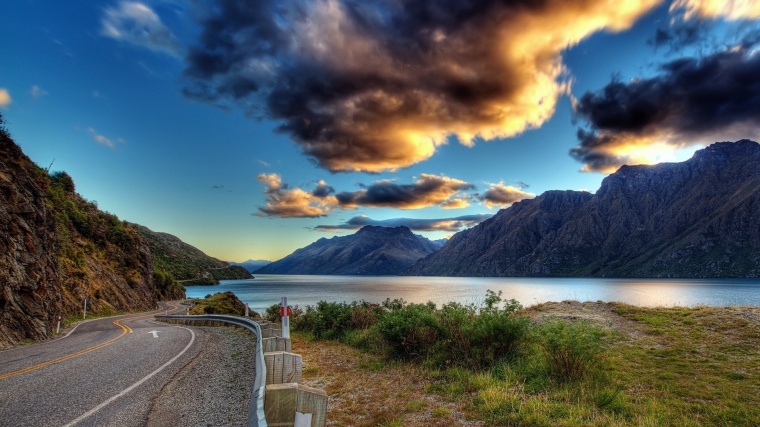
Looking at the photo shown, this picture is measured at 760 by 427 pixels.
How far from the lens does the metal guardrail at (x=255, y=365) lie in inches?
144

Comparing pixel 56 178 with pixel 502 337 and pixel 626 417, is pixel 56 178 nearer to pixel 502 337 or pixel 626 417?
pixel 502 337

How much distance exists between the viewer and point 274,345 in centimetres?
836

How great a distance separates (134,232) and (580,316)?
Answer: 205 feet

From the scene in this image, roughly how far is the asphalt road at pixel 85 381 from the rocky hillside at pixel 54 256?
373cm

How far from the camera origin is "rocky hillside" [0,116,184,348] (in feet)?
54.9

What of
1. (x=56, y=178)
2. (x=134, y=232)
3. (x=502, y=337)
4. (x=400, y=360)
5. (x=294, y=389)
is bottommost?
(x=400, y=360)

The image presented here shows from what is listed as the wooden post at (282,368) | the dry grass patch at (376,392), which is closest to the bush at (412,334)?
the dry grass patch at (376,392)

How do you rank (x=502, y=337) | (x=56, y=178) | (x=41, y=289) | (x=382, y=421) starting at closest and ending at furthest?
(x=382, y=421), (x=502, y=337), (x=41, y=289), (x=56, y=178)

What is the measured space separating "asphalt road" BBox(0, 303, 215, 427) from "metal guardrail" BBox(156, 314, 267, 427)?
1986 millimetres

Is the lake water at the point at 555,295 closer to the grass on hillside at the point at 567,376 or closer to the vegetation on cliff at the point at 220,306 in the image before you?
the vegetation on cliff at the point at 220,306

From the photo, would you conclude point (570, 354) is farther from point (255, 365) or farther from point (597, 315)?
point (597, 315)

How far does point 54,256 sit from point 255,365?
19.9 metres

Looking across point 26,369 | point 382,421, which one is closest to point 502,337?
point 382,421

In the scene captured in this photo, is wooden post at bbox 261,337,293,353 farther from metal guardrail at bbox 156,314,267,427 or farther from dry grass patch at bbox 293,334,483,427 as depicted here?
dry grass patch at bbox 293,334,483,427
